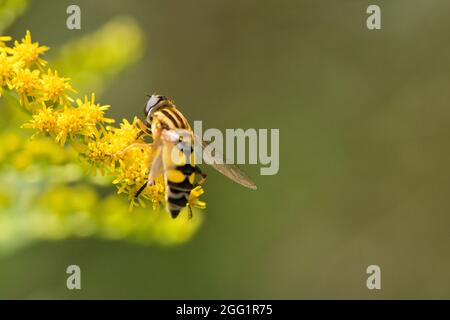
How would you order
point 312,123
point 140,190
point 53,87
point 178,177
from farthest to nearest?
point 312,123 → point 53,87 → point 140,190 → point 178,177

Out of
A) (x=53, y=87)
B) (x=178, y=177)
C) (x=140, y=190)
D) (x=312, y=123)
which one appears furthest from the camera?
(x=312, y=123)

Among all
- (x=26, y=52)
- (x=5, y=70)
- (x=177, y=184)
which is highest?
(x=26, y=52)

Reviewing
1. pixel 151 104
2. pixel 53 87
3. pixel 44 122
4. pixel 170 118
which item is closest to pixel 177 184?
pixel 170 118

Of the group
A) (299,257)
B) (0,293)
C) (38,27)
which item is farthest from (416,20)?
(0,293)

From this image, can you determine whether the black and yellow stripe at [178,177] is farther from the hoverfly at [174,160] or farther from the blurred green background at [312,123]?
the blurred green background at [312,123]

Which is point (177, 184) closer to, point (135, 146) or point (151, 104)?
point (135, 146)

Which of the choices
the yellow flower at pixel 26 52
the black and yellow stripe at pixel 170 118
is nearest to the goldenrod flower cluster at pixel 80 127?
the yellow flower at pixel 26 52

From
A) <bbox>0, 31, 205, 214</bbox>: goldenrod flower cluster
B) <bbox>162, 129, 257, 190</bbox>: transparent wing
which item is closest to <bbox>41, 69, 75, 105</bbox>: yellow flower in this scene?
<bbox>0, 31, 205, 214</bbox>: goldenrod flower cluster
